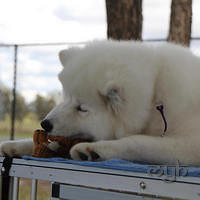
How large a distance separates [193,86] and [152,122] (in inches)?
14.4

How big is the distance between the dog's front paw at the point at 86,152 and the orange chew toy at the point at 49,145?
0.21m

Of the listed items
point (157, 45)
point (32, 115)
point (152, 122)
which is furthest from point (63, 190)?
point (32, 115)

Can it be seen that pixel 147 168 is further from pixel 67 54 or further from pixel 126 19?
pixel 126 19

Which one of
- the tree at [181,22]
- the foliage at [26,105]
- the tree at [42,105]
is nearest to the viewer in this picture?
the tree at [181,22]

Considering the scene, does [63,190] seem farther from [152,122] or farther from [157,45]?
[157,45]

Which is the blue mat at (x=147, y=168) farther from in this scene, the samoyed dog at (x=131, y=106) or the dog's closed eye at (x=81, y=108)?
the dog's closed eye at (x=81, y=108)

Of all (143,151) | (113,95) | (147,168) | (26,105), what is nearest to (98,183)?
(147,168)

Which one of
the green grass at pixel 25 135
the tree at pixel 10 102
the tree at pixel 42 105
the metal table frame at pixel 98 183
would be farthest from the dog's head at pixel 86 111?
the tree at pixel 42 105

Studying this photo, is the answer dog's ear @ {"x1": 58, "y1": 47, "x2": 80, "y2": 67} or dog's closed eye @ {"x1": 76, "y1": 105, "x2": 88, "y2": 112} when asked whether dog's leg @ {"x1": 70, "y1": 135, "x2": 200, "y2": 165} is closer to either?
dog's closed eye @ {"x1": 76, "y1": 105, "x2": 88, "y2": 112}

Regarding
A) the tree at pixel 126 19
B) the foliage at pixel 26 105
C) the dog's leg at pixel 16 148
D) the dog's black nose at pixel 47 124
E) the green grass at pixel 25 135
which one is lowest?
the green grass at pixel 25 135

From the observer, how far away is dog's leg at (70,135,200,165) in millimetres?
2113

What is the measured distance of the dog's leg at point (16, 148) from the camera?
96.3 inches

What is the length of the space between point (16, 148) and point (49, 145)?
11.0 inches

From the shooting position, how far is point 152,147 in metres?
2.14
